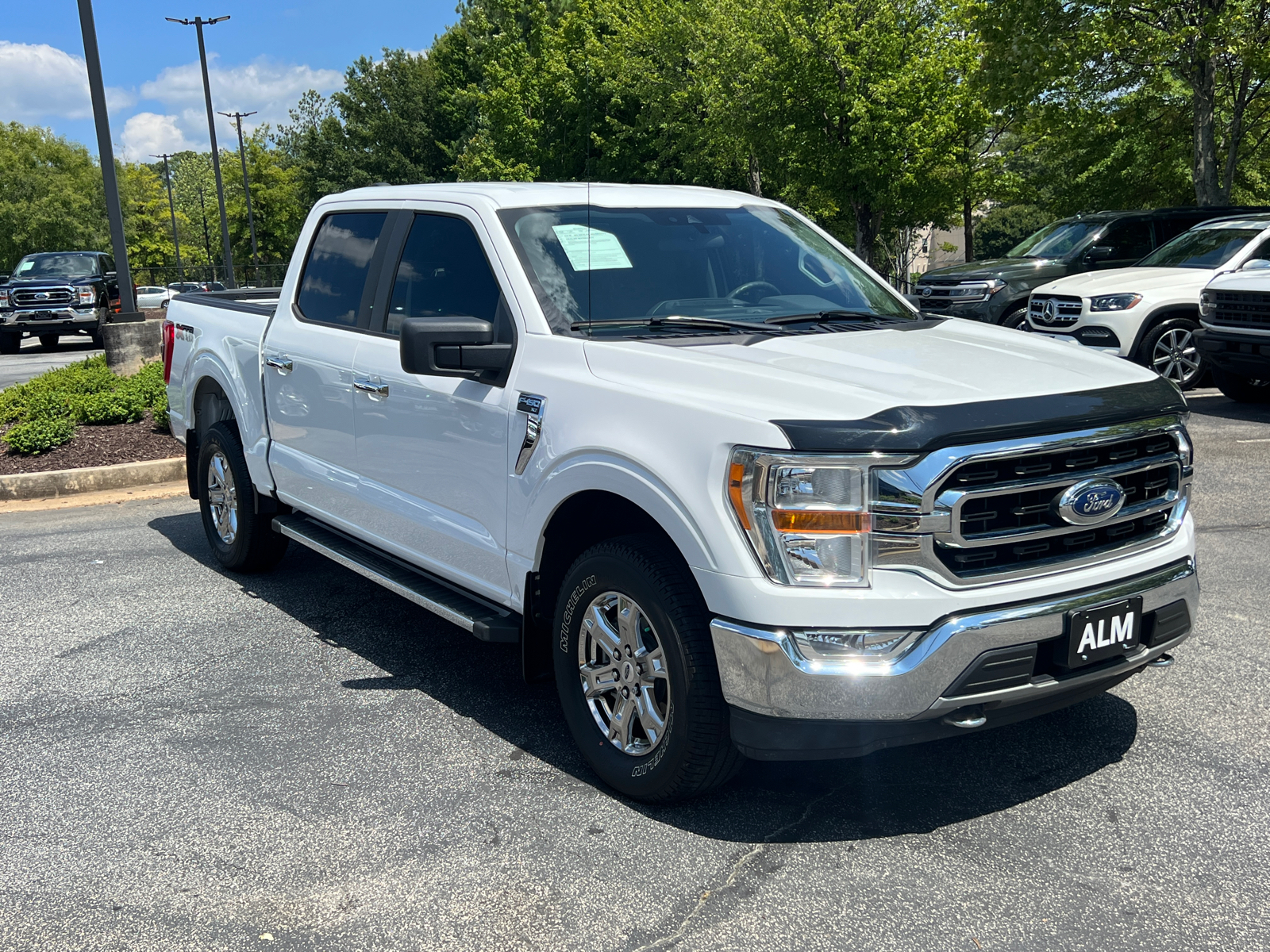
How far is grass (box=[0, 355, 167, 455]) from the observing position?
9.94 m

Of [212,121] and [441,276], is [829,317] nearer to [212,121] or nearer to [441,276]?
→ [441,276]

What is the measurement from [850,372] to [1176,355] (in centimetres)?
958

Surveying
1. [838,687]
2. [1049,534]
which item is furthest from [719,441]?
[1049,534]

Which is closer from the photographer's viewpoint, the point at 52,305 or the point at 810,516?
the point at 810,516

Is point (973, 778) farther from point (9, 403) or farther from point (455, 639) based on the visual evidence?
point (9, 403)

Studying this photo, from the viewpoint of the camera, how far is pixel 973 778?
12.7 feet

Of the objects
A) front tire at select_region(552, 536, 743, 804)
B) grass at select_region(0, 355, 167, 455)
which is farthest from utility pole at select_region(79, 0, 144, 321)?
front tire at select_region(552, 536, 743, 804)

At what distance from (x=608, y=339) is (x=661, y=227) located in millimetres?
841

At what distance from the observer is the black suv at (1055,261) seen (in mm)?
14531

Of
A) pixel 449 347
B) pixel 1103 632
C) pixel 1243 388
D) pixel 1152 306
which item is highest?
pixel 449 347

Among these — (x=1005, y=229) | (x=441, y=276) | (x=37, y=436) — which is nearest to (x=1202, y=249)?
(x=441, y=276)

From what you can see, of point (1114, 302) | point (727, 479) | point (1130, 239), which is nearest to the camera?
point (727, 479)

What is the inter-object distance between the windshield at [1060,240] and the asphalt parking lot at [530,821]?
1074cm

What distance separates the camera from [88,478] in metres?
9.30
